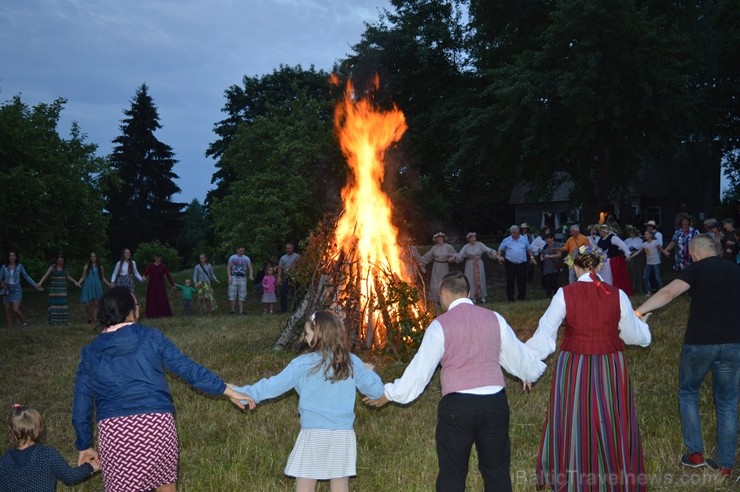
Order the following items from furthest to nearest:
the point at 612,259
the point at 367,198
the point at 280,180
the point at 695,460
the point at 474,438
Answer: the point at 280,180 → the point at 612,259 → the point at 367,198 → the point at 695,460 → the point at 474,438

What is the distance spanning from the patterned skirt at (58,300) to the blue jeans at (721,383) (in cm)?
1670

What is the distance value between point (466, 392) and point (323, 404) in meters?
0.98

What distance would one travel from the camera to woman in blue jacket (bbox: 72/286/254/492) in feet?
15.5

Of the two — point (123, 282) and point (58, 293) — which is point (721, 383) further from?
point (58, 293)

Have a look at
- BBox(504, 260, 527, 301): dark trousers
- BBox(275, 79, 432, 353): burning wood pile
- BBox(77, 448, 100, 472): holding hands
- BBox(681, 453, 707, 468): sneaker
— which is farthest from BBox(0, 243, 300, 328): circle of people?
BBox(77, 448, 100, 472): holding hands

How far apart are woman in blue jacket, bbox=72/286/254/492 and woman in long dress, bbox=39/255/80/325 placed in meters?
15.2

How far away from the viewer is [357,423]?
27.0 feet

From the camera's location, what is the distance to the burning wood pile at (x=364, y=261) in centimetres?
1127

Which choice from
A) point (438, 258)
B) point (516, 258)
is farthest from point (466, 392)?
point (516, 258)

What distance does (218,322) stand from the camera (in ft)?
57.9

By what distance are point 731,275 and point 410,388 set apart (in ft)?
10.7

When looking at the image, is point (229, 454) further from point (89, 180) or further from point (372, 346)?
point (89, 180)

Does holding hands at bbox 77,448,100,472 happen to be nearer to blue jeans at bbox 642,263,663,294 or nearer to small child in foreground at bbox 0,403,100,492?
small child in foreground at bbox 0,403,100,492

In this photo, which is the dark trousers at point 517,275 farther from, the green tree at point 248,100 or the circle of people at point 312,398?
the green tree at point 248,100
